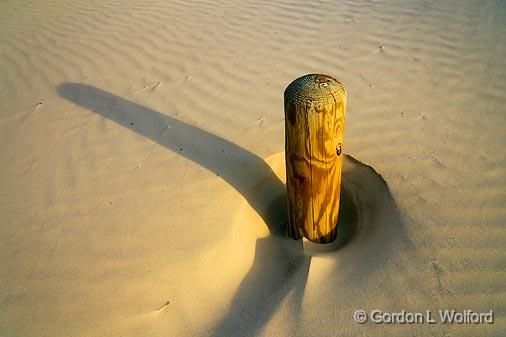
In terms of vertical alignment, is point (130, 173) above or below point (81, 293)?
above

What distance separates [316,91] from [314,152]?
0.31 meters

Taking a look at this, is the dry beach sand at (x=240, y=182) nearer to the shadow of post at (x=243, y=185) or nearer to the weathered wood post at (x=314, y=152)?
the shadow of post at (x=243, y=185)

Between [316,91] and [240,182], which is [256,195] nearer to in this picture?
[240,182]

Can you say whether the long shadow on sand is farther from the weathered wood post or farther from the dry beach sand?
the weathered wood post

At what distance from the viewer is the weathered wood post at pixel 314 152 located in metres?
1.61

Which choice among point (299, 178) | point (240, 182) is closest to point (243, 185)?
point (240, 182)

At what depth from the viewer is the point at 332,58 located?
393cm

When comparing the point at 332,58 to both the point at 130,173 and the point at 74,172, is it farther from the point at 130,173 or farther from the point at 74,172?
the point at 74,172

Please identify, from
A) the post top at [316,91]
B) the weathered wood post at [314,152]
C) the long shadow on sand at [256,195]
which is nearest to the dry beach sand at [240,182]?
the long shadow on sand at [256,195]

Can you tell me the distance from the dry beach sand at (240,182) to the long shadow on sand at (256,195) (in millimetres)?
12

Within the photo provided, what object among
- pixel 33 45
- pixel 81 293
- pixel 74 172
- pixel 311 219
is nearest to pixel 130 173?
pixel 74 172

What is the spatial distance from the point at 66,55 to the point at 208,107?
2.36 m

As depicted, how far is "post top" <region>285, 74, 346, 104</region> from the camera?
1.59 m

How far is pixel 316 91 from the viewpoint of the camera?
1591mm
